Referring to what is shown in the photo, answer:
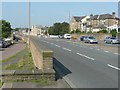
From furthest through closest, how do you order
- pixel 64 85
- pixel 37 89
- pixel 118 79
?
pixel 118 79
pixel 64 85
pixel 37 89

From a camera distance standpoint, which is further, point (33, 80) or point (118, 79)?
point (118, 79)

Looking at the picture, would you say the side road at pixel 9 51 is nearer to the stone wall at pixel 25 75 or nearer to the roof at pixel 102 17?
the stone wall at pixel 25 75

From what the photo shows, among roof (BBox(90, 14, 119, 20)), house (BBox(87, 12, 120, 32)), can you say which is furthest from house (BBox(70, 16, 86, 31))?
house (BBox(87, 12, 120, 32))

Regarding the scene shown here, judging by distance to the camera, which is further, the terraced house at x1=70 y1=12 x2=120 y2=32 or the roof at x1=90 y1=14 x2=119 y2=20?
the roof at x1=90 y1=14 x2=119 y2=20

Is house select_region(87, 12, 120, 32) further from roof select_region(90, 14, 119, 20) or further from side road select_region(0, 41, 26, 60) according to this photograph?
side road select_region(0, 41, 26, 60)

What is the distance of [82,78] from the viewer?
1197 centimetres

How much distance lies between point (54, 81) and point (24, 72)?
3.53ft

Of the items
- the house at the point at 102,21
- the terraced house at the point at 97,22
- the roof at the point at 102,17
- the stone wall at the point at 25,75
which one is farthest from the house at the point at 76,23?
the stone wall at the point at 25,75

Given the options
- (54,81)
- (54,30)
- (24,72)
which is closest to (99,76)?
(54,81)

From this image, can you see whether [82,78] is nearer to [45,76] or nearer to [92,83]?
[92,83]

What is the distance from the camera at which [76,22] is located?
176375mm

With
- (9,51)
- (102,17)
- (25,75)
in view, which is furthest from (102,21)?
(25,75)

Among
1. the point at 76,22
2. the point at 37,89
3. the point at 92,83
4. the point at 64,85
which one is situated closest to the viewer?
the point at 37,89

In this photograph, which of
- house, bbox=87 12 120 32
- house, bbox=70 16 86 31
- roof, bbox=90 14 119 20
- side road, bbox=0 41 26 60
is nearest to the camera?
side road, bbox=0 41 26 60
